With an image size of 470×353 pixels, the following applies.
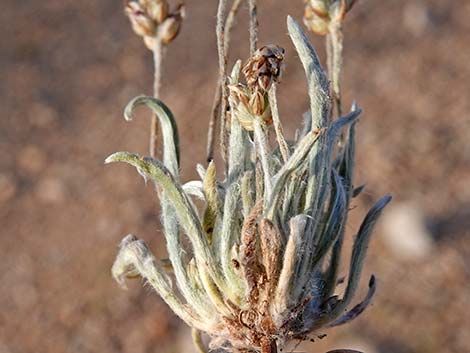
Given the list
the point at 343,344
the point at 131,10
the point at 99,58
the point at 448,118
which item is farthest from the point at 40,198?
the point at 131,10

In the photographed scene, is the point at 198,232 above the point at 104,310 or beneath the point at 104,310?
beneath

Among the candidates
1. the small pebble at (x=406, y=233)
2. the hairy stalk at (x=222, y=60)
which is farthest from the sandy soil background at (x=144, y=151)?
the hairy stalk at (x=222, y=60)

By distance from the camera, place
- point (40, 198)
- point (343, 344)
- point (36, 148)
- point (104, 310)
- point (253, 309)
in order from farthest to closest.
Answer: point (36, 148), point (40, 198), point (104, 310), point (343, 344), point (253, 309)

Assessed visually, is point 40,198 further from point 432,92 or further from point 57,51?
point 432,92

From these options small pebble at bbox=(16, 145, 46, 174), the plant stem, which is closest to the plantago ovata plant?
the plant stem

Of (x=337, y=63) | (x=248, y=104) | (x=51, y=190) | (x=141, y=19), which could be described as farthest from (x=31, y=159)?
(x=248, y=104)
